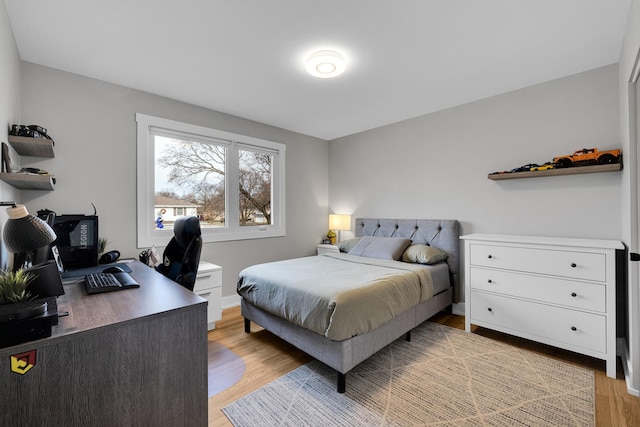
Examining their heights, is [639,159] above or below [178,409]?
above

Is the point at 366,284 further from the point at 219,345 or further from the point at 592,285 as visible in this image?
the point at 592,285

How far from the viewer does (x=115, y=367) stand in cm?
99

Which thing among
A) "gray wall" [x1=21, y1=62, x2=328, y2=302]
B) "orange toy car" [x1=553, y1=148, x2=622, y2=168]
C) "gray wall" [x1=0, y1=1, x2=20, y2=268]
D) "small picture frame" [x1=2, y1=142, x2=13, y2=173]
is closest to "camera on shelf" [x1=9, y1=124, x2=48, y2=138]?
"gray wall" [x1=0, y1=1, x2=20, y2=268]

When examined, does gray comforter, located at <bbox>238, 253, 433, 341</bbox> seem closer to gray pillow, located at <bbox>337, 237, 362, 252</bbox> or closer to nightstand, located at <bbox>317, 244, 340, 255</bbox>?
gray pillow, located at <bbox>337, 237, 362, 252</bbox>

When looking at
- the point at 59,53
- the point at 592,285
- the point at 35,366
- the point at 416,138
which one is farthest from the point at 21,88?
the point at 592,285

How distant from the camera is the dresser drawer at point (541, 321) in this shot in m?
2.06

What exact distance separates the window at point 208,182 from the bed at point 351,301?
1.03m

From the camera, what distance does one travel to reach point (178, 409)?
1115mm

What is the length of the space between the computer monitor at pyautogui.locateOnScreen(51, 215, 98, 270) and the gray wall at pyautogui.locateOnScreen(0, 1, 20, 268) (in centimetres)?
34

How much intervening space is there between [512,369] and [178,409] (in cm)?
221

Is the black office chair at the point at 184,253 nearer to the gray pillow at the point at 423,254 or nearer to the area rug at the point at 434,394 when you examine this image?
the area rug at the point at 434,394

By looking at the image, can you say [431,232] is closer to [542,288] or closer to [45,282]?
[542,288]

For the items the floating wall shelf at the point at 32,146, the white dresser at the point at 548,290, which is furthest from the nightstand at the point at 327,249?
the floating wall shelf at the point at 32,146

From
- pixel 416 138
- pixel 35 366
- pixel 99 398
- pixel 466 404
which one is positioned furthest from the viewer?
pixel 416 138
